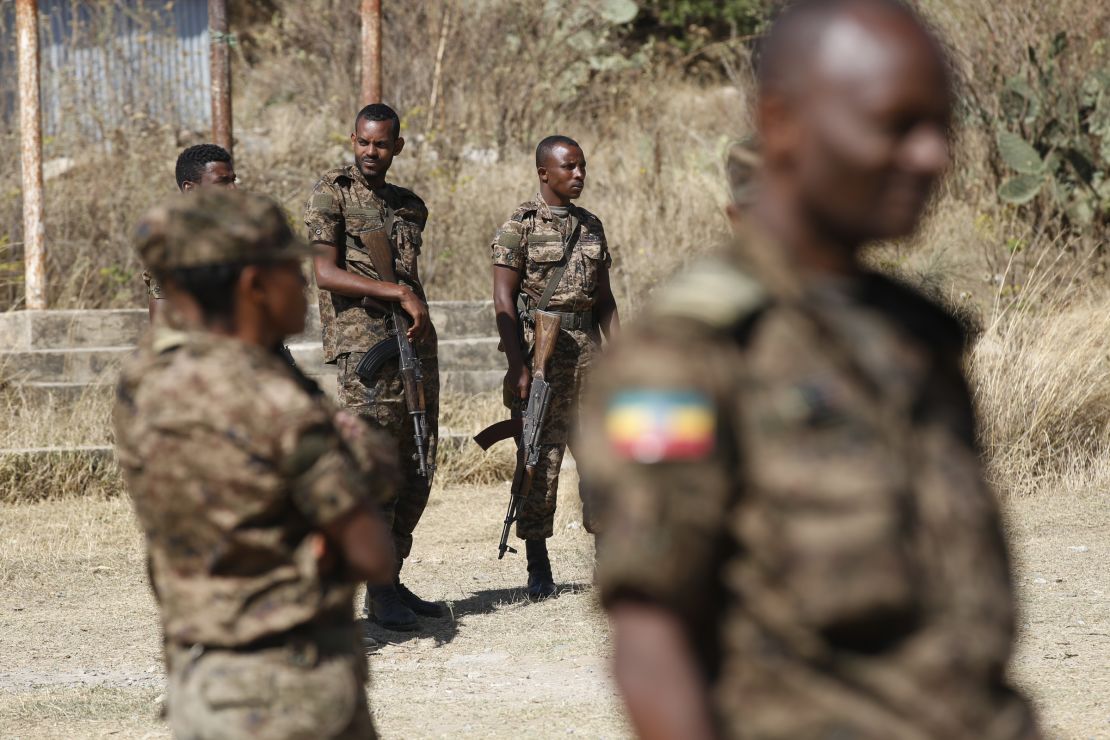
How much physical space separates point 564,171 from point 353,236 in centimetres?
99

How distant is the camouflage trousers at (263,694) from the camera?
7.13 ft

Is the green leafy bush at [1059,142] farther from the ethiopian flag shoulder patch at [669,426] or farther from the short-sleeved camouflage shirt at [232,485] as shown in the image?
the ethiopian flag shoulder patch at [669,426]

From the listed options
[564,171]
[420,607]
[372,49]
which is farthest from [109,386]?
[564,171]

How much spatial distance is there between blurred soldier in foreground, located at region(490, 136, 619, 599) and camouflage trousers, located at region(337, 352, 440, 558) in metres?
0.43

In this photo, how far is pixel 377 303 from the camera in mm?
5492

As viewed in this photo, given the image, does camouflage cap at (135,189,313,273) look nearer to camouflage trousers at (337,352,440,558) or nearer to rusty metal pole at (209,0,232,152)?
camouflage trousers at (337,352,440,558)

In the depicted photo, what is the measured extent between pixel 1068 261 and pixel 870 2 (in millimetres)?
9610

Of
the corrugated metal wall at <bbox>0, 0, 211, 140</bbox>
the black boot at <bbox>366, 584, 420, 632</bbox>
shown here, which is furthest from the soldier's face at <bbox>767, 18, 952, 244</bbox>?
the corrugated metal wall at <bbox>0, 0, 211, 140</bbox>

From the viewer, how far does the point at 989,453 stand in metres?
7.80

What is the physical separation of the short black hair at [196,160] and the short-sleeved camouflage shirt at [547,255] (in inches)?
48.0

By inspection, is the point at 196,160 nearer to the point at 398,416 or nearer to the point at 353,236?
the point at 353,236

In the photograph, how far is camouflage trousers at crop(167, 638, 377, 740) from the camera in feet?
7.13

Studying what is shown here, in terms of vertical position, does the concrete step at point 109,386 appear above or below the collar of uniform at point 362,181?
below

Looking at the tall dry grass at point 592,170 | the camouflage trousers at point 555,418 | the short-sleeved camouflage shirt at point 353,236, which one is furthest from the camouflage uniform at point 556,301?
the tall dry grass at point 592,170
